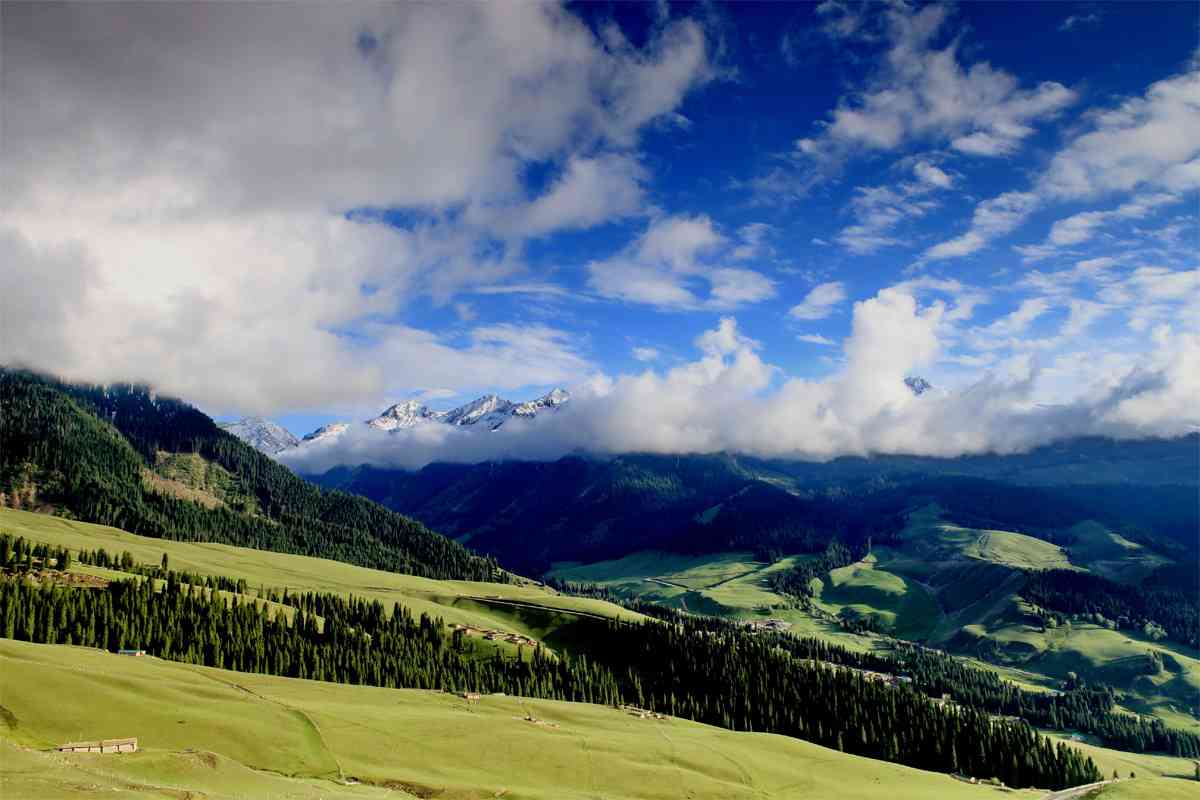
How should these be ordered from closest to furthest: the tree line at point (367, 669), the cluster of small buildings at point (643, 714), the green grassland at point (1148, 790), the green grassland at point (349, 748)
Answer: the green grassland at point (349, 748) → the green grassland at point (1148, 790) → the tree line at point (367, 669) → the cluster of small buildings at point (643, 714)

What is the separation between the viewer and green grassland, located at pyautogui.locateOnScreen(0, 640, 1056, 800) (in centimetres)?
7450

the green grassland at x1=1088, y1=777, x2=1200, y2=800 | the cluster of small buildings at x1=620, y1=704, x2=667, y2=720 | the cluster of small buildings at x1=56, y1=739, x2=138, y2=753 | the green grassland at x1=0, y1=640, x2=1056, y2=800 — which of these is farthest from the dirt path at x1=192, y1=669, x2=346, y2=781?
the green grassland at x1=1088, y1=777, x2=1200, y2=800

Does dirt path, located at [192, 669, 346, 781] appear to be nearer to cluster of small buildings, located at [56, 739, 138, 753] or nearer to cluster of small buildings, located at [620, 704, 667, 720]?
cluster of small buildings, located at [56, 739, 138, 753]

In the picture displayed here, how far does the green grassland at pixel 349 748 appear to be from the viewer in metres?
74.5

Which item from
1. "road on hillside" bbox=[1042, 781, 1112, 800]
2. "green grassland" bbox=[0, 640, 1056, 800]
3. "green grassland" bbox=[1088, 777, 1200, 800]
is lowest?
"road on hillside" bbox=[1042, 781, 1112, 800]

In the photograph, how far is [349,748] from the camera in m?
102

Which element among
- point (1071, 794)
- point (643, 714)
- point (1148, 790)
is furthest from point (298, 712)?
point (1148, 790)

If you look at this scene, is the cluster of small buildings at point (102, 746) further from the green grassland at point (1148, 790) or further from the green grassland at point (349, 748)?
the green grassland at point (1148, 790)

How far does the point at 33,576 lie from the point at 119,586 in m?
22.5

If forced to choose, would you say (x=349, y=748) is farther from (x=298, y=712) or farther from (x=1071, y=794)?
(x=1071, y=794)

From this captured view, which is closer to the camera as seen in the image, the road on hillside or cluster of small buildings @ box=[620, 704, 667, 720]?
the road on hillside

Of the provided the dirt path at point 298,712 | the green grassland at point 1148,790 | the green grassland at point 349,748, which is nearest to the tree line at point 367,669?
the green grassland at point 349,748

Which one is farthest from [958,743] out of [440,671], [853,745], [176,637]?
[176,637]

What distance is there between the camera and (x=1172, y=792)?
130 metres
